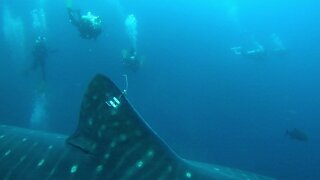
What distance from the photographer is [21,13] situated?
32938 mm

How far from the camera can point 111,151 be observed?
3.12 m

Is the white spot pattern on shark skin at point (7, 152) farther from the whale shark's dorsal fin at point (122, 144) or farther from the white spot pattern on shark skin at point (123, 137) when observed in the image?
the white spot pattern on shark skin at point (123, 137)

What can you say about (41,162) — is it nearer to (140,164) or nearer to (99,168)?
(99,168)

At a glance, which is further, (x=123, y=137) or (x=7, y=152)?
(x=7, y=152)

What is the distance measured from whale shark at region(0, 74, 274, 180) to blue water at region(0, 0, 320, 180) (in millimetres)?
17819

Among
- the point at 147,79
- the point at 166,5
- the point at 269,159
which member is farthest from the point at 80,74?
the point at 166,5

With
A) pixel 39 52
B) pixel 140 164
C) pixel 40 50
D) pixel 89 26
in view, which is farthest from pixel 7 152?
pixel 39 52

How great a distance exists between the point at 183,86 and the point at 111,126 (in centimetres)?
2458

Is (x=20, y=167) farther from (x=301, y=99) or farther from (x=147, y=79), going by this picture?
(x=301, y=99)

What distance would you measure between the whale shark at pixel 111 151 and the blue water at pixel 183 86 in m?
17.8

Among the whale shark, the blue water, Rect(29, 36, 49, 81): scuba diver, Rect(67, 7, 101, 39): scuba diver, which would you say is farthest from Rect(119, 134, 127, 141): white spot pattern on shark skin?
the blue water

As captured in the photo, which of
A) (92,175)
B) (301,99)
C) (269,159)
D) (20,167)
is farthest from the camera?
(301,99)

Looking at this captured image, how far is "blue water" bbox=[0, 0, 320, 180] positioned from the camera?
2338 cm

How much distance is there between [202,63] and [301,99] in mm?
9847
